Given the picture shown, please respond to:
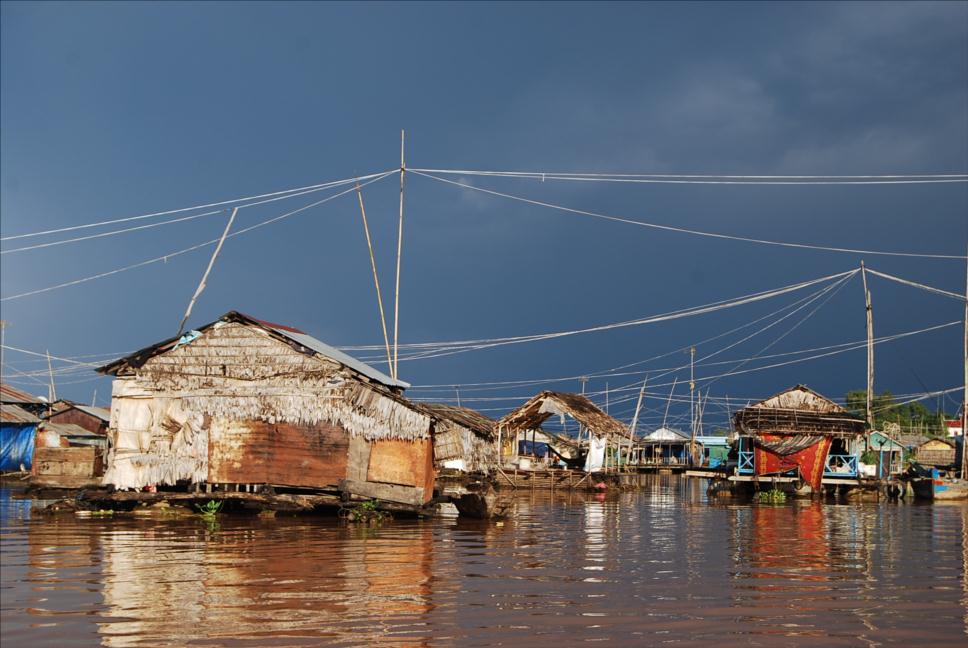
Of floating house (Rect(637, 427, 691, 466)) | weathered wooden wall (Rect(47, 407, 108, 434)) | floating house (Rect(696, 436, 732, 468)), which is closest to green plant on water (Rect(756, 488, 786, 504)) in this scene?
weathered wooden wall (Rect(47, 407, 108, 434))

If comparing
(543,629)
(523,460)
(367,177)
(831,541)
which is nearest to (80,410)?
(523,460)

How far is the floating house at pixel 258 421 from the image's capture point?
734 inches

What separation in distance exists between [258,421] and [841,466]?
25949mm

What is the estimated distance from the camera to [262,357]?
1894 centimetres

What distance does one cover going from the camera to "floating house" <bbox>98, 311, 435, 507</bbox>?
61.2 ft

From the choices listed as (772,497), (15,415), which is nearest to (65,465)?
(15,415)

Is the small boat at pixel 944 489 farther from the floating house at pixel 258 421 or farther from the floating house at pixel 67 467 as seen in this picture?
the floating house at pixel 67 467

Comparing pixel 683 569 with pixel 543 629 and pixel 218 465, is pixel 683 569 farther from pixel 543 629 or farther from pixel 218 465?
pixel 218 465

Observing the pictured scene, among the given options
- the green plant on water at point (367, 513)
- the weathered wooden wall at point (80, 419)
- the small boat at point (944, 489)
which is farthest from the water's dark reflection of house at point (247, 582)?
the weathered wooden wall at point (80, 419)

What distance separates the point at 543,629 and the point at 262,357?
485 inches

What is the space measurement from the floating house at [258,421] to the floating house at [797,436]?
748 inches

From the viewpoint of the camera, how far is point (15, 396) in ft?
134

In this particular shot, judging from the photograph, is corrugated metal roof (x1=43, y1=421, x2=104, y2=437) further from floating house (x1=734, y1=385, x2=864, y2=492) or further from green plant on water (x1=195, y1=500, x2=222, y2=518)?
floating house (x1=734, y1=385, x2=864, y2=492)

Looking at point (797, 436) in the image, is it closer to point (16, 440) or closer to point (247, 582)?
point (247, 582)
